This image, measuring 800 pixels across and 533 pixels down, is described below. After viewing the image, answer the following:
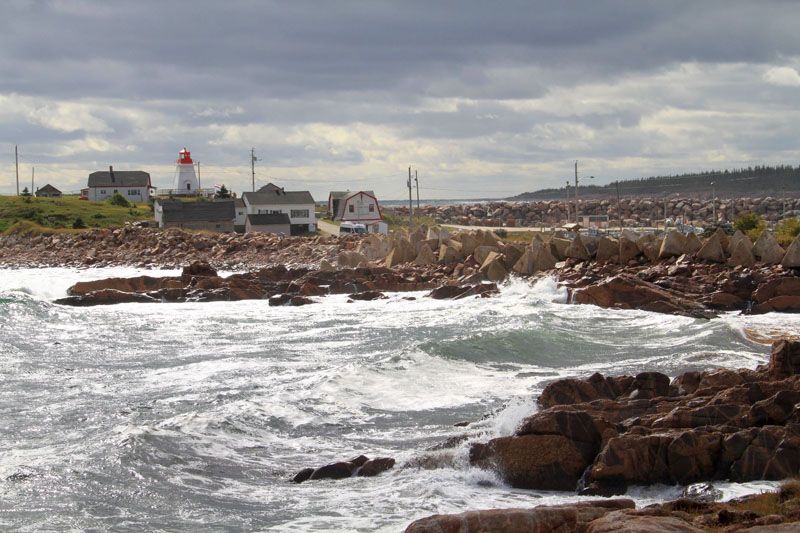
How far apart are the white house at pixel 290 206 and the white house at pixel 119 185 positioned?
27.5 meters

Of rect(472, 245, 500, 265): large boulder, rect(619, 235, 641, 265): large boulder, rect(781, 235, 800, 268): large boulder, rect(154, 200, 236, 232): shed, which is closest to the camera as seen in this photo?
rect(781, 235, 800, 268): large boulder

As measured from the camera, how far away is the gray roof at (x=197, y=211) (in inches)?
3332

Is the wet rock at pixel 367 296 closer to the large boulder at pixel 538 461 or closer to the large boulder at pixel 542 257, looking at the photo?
the large boulder at pixel 542 257

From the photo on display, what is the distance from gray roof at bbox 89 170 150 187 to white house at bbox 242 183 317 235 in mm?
27769

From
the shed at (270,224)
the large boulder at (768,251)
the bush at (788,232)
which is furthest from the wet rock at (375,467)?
the shed at (270,224)

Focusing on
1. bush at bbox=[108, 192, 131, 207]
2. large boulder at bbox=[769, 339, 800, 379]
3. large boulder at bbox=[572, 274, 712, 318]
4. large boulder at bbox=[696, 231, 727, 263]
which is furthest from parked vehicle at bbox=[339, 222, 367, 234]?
large boulder at bbox=[769, 339, 800, 379]

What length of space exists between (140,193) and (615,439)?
107 metres

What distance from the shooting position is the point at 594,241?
43094 millimetres

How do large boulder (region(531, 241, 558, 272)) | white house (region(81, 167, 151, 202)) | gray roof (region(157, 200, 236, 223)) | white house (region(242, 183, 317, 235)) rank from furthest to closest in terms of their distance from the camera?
white house (region(81, 167, 151, 202))
white house (region(242, 183, 317, 235))
gray roof (region(157, 200, 236, 223))
large boulder (region(531, 241, 558, 272))

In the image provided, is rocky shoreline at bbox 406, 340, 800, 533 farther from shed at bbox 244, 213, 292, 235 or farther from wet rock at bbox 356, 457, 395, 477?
shed at bbox 244, 213, 292, 235

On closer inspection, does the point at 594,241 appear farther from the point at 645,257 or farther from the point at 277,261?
the point at 277,261

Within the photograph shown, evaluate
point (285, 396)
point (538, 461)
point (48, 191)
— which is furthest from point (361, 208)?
point (538, 461)

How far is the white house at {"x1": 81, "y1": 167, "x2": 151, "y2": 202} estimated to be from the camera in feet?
371

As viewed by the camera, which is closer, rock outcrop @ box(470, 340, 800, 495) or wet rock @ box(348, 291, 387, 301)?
rock outcrop @ box(470, 340, 800, 495)
